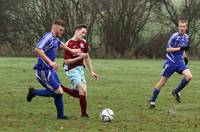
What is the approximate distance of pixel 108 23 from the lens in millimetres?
51000

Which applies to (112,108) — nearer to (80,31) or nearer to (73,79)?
(73,79)

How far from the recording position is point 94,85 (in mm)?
20672

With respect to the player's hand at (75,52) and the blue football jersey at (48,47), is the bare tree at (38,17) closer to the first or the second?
the player's hand at (75,52)

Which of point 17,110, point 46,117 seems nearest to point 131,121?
point 46,117

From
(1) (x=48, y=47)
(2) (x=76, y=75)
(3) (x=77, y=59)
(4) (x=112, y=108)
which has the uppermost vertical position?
(1) (x=48, y=47)

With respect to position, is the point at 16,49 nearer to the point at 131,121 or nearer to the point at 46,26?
the point at 46,26

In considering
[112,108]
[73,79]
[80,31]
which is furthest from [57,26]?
Answer: [112,108]

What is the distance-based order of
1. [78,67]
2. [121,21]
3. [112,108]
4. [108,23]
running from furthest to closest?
[121,21] < [108,23] < [112,108] < [78,67]

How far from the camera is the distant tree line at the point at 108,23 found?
168 ft

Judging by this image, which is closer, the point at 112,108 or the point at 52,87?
the point at 52,87

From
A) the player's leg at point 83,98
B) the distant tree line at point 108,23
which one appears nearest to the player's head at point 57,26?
the player's leg at point 83,98

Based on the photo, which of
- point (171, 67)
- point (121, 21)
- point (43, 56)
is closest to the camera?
point (43, 56)

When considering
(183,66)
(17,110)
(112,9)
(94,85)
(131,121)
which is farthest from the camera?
(112,9)

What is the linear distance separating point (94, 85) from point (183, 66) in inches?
269
